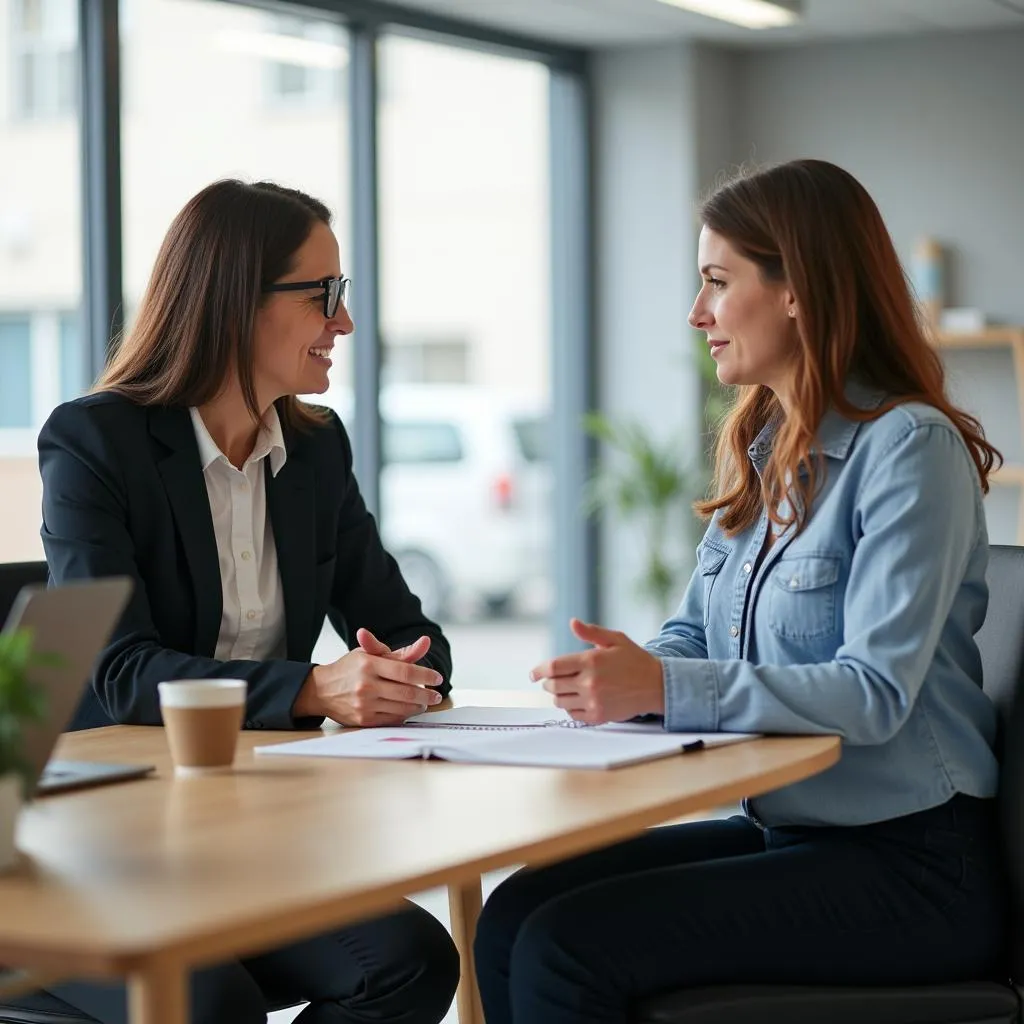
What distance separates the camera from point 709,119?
600 centimetres

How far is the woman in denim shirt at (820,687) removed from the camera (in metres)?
1.75

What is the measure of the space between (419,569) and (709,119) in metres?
2.14

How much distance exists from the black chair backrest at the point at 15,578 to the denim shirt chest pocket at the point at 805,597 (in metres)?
0.97

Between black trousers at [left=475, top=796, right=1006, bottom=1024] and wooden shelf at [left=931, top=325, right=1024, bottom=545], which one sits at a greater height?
wooden shelf at [left=931, top=325, right=1024, bottom=545]

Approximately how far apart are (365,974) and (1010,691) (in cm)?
80

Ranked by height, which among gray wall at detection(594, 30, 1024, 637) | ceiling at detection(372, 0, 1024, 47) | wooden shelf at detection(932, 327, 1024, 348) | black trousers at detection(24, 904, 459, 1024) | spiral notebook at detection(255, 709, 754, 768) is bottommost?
black trousers at detection(24, 904, 459, 1024)

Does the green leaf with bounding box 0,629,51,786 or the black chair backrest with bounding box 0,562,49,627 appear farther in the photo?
the black chair backrest with bounding box 0,562,49,627

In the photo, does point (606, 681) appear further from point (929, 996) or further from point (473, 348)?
point (473, 348)

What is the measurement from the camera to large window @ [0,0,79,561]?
414 centimetres

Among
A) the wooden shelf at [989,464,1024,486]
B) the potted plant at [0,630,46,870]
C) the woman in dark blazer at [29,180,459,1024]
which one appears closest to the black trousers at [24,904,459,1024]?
the woman in dark blazer at [29,180,459,1024]

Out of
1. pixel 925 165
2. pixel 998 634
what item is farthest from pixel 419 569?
pixel 998 634

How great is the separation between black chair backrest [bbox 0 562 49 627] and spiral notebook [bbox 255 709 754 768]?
0.54m

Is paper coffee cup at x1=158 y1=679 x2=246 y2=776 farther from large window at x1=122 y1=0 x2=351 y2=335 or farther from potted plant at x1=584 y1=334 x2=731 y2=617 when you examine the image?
potted plant at x1=584 y1=334 x2=731 y2=617

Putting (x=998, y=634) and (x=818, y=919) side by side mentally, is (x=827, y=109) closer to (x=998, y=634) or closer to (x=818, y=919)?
(x=998, y=634)
